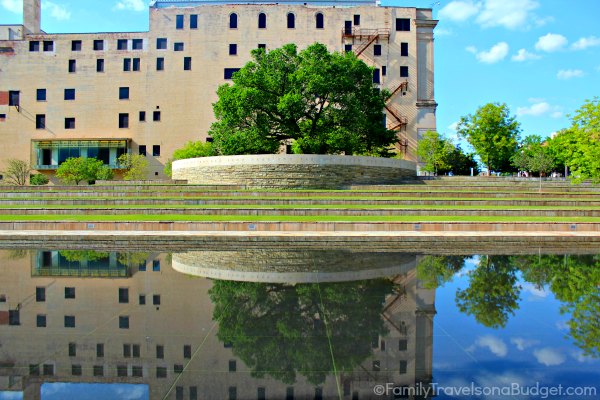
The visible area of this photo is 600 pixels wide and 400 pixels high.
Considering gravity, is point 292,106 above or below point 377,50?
below

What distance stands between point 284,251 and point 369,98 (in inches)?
1004

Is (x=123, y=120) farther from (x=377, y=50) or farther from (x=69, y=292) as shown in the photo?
(x=69, y=292)

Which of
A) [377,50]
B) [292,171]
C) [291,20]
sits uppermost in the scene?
[291,20]

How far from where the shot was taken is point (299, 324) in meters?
5.67

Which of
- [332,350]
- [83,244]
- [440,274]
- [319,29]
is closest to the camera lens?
[332,350]

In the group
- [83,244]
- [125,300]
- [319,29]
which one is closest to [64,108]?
[319,29]

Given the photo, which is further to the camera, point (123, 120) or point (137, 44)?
point (123, 120)

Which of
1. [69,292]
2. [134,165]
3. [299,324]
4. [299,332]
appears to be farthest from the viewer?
[134,165]

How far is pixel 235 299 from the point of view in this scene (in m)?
6.86

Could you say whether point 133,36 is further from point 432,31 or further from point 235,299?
point 235,299

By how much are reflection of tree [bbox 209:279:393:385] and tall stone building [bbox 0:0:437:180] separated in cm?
4508

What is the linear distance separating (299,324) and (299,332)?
30cm

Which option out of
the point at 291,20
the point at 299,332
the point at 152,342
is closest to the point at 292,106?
the point at 291,20

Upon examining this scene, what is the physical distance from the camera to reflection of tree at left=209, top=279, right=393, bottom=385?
14.8ft
